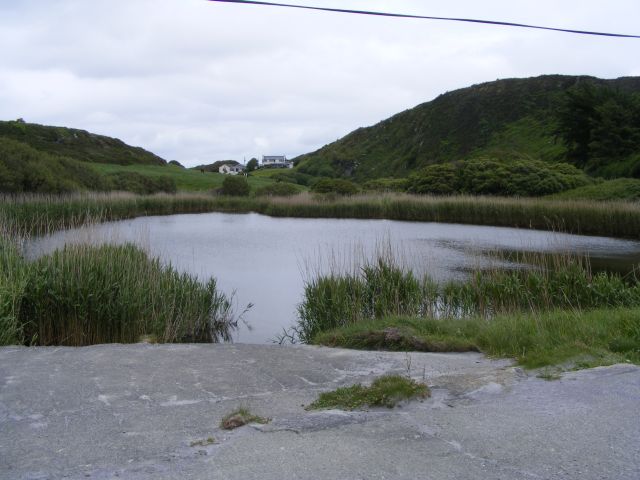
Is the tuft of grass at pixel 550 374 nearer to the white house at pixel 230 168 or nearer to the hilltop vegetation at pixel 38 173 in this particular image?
the hilltop vegetation at pixel 38 173

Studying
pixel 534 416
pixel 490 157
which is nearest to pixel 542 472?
pixel 534 416

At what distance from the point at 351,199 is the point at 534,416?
38.8m

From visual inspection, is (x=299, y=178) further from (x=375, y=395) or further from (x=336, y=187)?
(x=375, y=395)

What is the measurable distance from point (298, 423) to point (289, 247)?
19.9 meters

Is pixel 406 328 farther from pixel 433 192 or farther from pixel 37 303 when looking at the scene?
pixel 433 192

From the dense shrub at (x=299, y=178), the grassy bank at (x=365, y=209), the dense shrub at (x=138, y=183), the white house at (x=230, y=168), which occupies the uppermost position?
the white house at (x=230, y=168)

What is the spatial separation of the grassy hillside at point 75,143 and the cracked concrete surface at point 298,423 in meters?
66.6

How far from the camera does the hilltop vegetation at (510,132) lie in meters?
48.4

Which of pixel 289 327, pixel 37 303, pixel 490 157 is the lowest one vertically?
pixel 289 327

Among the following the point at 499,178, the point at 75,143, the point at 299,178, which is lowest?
the point at 499,178

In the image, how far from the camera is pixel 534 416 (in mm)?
5488

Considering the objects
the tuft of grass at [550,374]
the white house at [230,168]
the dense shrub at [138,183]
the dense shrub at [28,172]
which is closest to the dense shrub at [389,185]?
the dense shrub at [138,183]

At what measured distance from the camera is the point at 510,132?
77.7 meters

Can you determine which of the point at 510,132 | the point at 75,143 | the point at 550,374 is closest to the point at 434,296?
the point at 550,374
